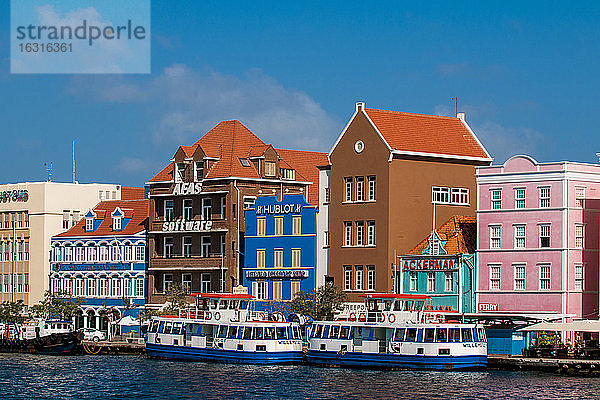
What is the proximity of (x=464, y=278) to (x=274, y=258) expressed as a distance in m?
21.4

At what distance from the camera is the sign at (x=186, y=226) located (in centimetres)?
13325

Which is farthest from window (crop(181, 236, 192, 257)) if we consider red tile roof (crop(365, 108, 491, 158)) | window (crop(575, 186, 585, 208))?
window (crop(575, 186, 585, 208))

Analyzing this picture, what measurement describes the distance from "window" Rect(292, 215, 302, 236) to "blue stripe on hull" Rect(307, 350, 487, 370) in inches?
835

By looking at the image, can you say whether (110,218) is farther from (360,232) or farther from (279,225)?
(360,232)

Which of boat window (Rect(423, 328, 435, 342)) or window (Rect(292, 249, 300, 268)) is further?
window (Rect(292, 249, 300, 268))

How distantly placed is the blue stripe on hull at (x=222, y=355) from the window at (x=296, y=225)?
61.2 feet

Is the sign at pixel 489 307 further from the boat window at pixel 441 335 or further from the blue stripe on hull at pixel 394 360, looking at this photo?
the boat window at pixel 441 335

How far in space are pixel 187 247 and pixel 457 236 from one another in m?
31.3

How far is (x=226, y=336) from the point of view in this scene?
111 m

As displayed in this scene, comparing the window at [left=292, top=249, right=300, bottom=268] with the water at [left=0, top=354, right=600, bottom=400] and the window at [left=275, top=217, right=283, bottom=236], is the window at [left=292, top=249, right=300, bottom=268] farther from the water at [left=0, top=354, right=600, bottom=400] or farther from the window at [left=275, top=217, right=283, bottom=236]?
the water at [left=0, top=354, right=600, bottom=400]

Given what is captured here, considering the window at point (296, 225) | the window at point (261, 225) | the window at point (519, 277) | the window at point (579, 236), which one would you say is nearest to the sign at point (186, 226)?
the window at point (261, 225)

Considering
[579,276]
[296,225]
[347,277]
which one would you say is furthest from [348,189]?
[579,276]

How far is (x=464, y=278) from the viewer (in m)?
114

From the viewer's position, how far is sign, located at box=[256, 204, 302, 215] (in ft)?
417
